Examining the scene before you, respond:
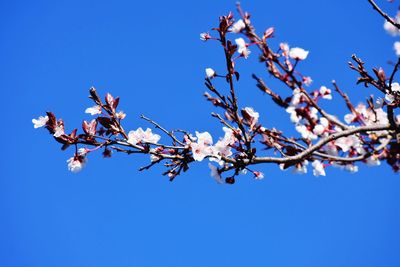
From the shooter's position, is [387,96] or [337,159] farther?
[387,96]

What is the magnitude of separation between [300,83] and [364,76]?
4.04ft

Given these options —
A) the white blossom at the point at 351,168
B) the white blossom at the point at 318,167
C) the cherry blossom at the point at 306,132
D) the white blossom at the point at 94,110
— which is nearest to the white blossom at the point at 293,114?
the cherry blossom at the point at 306,132

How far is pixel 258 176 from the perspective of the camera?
3.27 meters

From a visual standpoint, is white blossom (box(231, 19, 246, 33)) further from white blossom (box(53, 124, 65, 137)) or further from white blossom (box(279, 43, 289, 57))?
white blossom (box(53, 124, 65, 137))

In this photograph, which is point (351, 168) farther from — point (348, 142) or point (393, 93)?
point (393, 93)

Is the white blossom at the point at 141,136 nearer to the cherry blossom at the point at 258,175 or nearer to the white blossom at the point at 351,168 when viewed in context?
the cherry blossom at the point at 258,175

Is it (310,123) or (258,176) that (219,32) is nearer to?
(310,123)

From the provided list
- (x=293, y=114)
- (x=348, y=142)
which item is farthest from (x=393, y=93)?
(x=293, y=114)

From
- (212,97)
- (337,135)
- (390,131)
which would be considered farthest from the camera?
(212,97)

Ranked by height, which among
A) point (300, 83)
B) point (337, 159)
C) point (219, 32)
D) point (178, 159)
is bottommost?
point (337, 159)

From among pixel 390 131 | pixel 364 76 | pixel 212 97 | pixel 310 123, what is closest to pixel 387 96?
pixel 364 76

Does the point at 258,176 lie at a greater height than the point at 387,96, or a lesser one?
lesser

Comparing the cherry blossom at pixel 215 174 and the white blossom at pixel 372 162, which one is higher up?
the cherry blossom at pixel 215 174

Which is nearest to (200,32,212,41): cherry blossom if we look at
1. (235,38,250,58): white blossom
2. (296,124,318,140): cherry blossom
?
(235,38,250,58): white blossom
